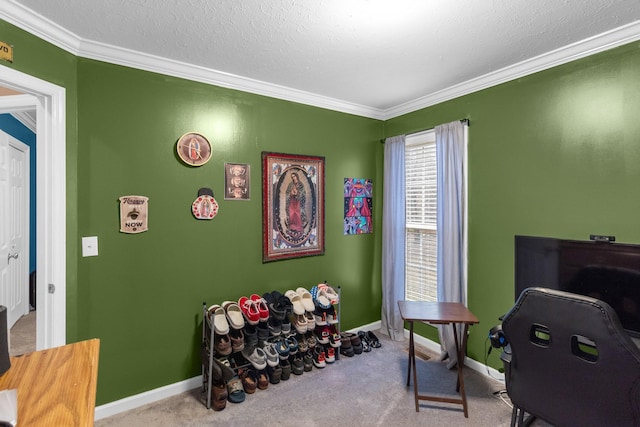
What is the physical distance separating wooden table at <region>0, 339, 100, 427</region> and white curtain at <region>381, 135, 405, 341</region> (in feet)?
9.09

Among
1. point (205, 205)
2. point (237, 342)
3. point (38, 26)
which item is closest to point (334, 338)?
point (237, 342)

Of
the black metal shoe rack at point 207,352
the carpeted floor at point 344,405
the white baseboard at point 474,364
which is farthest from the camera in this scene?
the white baseboard at point 474,364

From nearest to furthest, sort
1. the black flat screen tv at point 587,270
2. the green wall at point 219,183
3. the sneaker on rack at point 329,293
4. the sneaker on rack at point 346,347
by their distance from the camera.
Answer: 1. the black flat screen tv at point 587,270
2. the green wall at point 219,183
3. the sneaker on rack at point 329,293
4. the sneaker on rack at point 346,347

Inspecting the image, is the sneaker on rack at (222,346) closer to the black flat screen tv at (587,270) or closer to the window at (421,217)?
the window at (421,217)

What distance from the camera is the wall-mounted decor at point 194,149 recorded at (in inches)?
95.7

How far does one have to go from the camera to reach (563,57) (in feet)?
7.27

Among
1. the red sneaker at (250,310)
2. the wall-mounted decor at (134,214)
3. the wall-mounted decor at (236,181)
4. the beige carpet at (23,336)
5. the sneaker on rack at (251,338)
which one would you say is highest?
the wall-mounted decor at (236,181)

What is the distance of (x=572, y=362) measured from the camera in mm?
1408

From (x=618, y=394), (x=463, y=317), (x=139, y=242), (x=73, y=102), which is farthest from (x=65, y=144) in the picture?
(x=618, y=394)

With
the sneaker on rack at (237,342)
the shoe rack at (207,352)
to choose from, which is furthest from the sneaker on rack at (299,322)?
the shoe rack at (207,352)

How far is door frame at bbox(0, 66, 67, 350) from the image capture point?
76.0 inches

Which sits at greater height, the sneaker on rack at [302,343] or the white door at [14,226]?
Answer: the white door at [14,226]

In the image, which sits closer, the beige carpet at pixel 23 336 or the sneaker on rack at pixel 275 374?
the sneaker on rack at pixel 275 374

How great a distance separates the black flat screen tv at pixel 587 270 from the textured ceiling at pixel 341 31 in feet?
4.24
